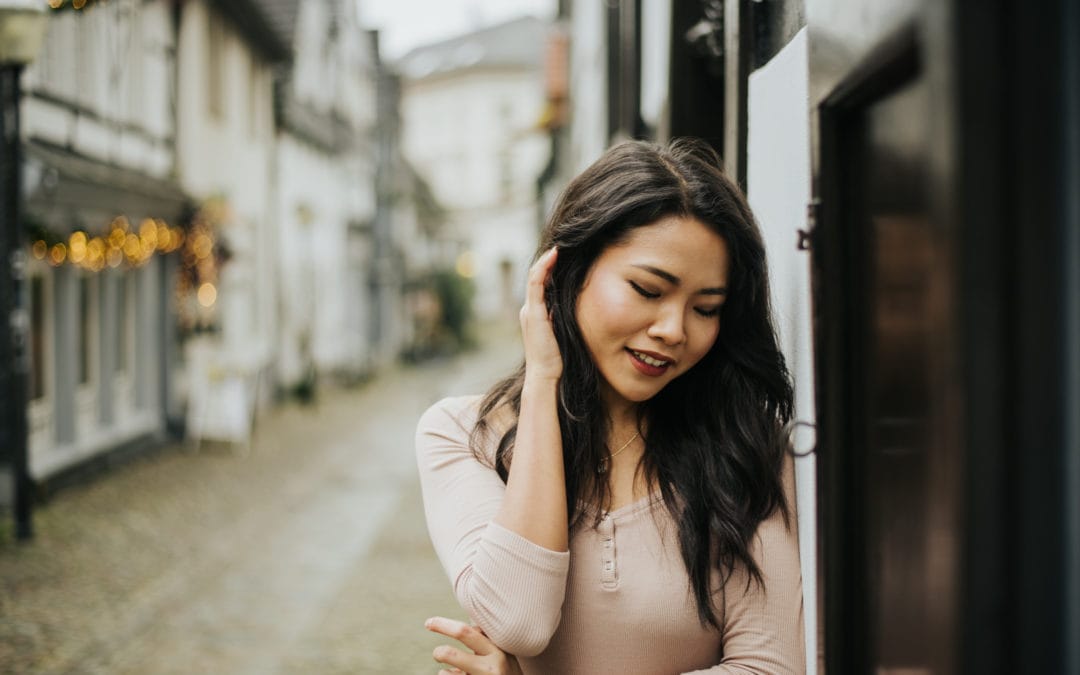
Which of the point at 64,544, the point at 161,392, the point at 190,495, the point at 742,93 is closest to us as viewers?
the point at 742,93

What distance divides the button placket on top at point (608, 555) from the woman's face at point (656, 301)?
0.21m

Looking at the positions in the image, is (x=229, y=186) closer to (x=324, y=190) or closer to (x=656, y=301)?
(x=324, y=190)

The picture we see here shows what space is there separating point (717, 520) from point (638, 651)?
0.77ft

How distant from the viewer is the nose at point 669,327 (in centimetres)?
170

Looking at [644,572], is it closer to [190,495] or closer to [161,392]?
[190,495]

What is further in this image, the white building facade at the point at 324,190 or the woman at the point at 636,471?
the white building facade at the point at 324,190

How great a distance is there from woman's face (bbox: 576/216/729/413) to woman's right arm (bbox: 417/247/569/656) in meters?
0.10

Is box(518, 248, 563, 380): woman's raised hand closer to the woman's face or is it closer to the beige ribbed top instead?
the woman's face

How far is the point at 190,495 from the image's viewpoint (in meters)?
10.4

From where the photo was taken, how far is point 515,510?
5.65 ft

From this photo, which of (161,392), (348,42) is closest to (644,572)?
(161,392)

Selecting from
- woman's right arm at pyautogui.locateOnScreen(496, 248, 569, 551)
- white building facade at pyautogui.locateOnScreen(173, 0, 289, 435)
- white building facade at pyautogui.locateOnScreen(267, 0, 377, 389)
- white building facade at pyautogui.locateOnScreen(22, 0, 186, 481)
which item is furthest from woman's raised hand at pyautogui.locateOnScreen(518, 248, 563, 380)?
white building facade at pyautogui.locateOnScreen(267, 0, 377, 389)

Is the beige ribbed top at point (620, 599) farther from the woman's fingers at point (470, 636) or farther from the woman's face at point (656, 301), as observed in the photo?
the woman's face at point (656, 301)

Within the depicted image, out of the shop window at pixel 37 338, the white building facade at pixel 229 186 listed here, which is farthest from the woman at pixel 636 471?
the white building facade at pixel 229 186
